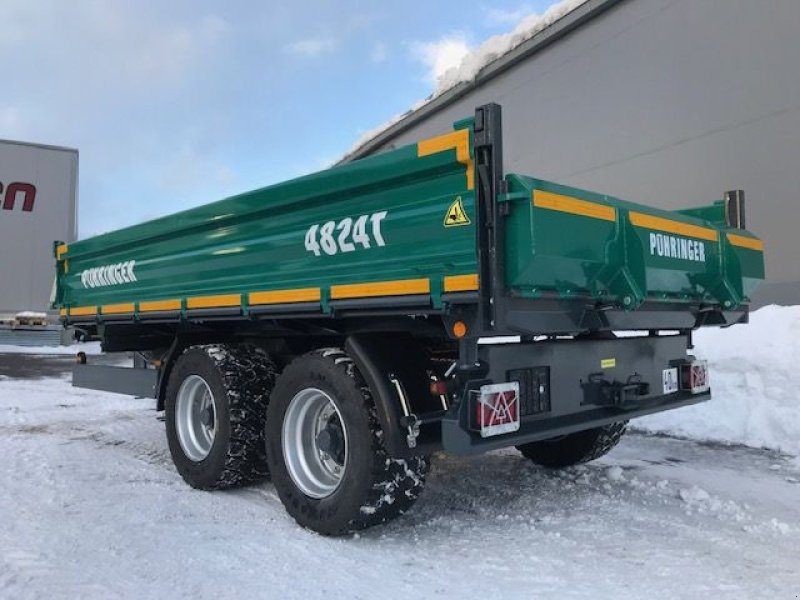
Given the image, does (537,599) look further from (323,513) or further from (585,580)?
(323,513)

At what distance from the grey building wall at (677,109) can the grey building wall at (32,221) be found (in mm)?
17116

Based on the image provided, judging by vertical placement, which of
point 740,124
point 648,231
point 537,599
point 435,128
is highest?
point 435,128

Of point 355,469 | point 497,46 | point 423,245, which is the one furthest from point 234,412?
point 497,46

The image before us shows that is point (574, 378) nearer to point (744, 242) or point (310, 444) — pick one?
point (310, 444)

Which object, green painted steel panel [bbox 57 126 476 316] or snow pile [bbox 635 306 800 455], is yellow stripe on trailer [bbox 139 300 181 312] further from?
snow pile [bbox 635 306 800 455]

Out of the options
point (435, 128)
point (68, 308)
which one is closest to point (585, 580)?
point (68, 308)

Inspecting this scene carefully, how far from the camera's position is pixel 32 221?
22.7m

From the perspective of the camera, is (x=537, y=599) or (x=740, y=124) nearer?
(x=537, y=599)

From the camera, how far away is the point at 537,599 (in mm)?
2928

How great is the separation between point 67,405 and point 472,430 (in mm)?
7888

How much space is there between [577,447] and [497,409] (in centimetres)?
211

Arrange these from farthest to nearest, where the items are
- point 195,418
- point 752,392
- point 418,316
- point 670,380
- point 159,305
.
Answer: point 752,392 < point 159,305 < point 195,418 < point 670,380 < point 418,316

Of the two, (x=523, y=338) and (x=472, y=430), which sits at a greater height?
(x=523, y=338)

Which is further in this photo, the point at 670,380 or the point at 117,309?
the point at 117,309
